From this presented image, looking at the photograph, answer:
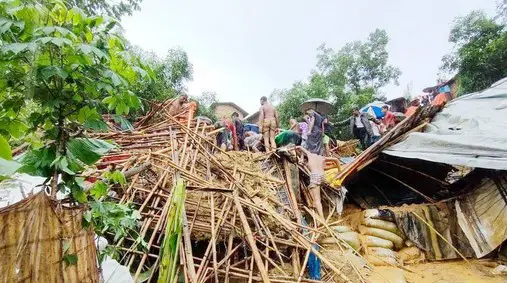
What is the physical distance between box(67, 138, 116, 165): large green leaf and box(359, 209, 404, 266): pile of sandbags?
5.20m

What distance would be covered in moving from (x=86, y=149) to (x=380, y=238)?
560 cm

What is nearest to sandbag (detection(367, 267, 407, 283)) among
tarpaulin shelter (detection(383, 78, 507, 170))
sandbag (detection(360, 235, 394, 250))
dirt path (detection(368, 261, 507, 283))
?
dirt path (detection(368, 261, 507, 283))

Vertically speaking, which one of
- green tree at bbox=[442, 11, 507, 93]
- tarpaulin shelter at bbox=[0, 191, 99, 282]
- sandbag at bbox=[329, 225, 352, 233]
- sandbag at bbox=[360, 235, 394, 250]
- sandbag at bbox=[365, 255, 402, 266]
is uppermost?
green tree at bbox=[442, 11, 507, 93]

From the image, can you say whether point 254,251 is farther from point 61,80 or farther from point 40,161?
point 61,80

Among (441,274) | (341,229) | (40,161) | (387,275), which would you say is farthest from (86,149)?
(441,274)

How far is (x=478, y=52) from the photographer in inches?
560

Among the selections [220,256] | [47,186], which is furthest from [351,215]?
[47,186]

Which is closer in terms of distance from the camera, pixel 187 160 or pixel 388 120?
pixel 187 160

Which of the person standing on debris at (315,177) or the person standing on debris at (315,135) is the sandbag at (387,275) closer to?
the person standing on debris at (315,177)

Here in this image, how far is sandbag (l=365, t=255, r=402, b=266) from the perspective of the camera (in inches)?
210

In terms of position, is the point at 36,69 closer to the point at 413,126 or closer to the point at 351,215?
the point at 351,215

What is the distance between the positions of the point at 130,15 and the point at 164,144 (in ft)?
42.8

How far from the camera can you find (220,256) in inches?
151

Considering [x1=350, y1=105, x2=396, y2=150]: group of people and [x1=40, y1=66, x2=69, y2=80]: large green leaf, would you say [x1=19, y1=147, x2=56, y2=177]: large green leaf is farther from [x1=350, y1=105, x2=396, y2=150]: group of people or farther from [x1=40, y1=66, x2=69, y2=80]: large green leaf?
[x1=350, y1=105, x2=396, y2=150]: group of people
